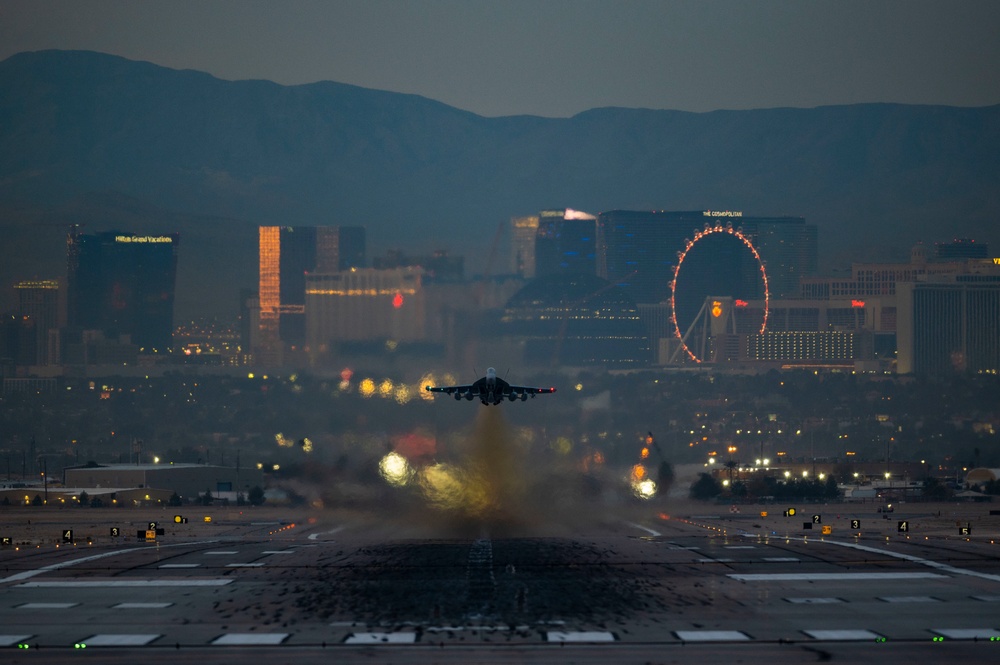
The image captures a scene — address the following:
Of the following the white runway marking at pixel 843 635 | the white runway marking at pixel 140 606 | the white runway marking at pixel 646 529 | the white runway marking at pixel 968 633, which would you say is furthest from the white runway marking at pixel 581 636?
the white runway marking at pixel 646 529

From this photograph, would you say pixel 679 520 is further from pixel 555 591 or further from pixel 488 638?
pixel 488 638

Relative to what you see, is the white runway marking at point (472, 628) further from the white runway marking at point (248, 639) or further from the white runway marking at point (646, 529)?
the white runway marking at point (646, 529)

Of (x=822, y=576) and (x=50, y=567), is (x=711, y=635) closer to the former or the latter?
A: (x=822, y=576)

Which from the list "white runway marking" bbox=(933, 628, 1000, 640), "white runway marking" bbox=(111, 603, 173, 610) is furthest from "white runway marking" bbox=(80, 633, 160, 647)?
"white runway marking" bbox=(933, 628, 1000, 640)

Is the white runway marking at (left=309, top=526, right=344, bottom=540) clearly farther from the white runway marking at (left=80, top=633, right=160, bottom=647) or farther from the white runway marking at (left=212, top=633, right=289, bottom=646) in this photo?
the white runway marking at (left=212, top=633, right=289, bottom=646)

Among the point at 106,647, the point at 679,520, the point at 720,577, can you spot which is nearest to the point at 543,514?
the point at 679,520
